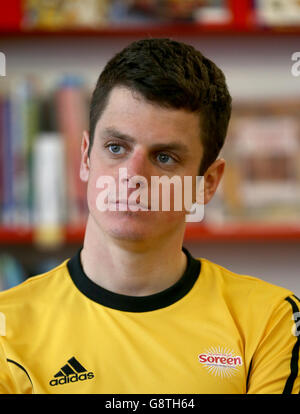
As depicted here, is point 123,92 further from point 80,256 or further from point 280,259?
point 280,259

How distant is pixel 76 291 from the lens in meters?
0.66

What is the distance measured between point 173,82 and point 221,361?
264 mm

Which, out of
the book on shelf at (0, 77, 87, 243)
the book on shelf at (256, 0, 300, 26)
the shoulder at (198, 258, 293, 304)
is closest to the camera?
the shoulder at (198, 258, 293, 304)

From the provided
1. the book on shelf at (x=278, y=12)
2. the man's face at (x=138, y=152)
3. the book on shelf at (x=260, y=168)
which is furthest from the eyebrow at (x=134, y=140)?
the book on shelf at (x=260, y=168)

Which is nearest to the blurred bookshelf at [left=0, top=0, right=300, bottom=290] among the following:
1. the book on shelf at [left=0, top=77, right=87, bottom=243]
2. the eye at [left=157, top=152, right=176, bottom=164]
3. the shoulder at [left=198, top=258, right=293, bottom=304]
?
the book on shelf at [left=0, top=77, right=87, bottom=243]

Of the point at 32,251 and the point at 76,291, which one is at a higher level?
the point at 76,291

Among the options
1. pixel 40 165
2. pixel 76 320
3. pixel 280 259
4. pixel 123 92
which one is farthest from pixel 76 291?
pixel 280 259

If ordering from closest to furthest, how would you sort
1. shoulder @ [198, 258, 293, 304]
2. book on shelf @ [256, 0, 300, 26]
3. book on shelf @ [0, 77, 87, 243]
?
shoulder @ [198, 258, 293, 304] < book on shelf @ [256, 0, 300, 26] < book on shelf @ [0, 77, 87, 243]

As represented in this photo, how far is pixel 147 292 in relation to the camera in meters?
0.66

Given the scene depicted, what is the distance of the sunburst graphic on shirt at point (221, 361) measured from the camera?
0.61 metres

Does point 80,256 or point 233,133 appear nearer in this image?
point 80,256

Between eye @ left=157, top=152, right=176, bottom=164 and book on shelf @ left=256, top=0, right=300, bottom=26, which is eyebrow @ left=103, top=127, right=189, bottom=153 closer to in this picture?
eye @ left=157, top=152, right=176, bottom=164

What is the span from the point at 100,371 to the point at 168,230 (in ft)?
0.48

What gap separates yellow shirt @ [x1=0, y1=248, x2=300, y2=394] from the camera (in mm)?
605
